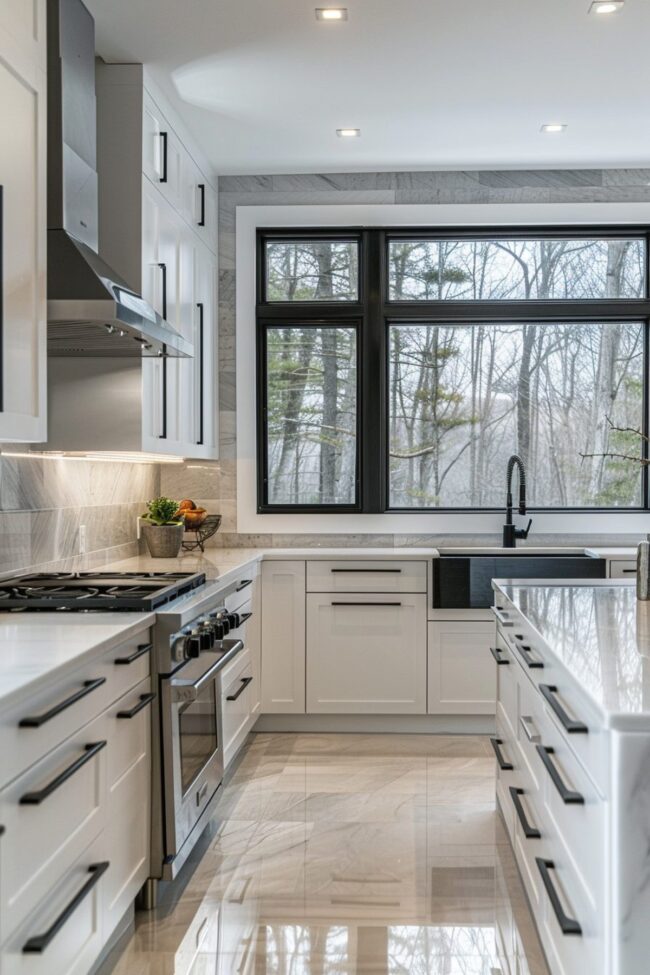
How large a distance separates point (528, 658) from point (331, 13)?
2313 millimetres

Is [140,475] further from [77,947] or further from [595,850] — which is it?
[595,850]

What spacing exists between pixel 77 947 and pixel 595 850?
1.16m

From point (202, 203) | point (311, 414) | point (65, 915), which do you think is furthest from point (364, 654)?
point (65, 915)

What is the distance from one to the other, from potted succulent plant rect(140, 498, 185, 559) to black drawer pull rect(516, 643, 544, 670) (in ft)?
6.64

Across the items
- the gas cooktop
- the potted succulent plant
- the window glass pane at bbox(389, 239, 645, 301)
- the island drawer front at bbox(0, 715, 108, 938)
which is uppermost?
the window glass pane at bbox(389, 239, 645, 301)

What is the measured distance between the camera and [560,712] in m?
1.90

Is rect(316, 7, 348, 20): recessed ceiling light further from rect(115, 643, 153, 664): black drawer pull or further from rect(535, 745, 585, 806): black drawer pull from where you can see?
rect(535, 745, 585, 806): black drawer pull

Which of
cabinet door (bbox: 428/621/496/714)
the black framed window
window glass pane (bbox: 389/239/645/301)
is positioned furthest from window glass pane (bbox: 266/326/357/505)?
cabinet door (bbox: 428/621/496/714)

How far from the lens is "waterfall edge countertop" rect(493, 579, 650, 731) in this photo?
5.16 ft

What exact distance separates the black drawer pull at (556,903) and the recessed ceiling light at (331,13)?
2.79 metres

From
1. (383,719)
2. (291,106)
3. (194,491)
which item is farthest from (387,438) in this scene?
(291,106)

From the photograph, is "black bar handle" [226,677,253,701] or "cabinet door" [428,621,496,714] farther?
"cabinet door" [428,621,496,714]

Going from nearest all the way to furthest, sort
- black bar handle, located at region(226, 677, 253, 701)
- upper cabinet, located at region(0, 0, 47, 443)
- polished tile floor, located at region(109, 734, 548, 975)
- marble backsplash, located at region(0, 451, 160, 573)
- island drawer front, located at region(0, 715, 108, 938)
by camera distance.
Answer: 1. island drawer front, located at region(0, 715, 108, 938)
2. upper cabinet, located at region(0, 0, 47, 443)
3. polished tile floor, located at region(109, 734, 548, 975)
4. marble backsplash, located at region(0, 451, 160, 573)
5. black bar handle, located at region(226, 677, 253, 701)

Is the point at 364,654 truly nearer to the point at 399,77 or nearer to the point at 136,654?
the point at 136,654
